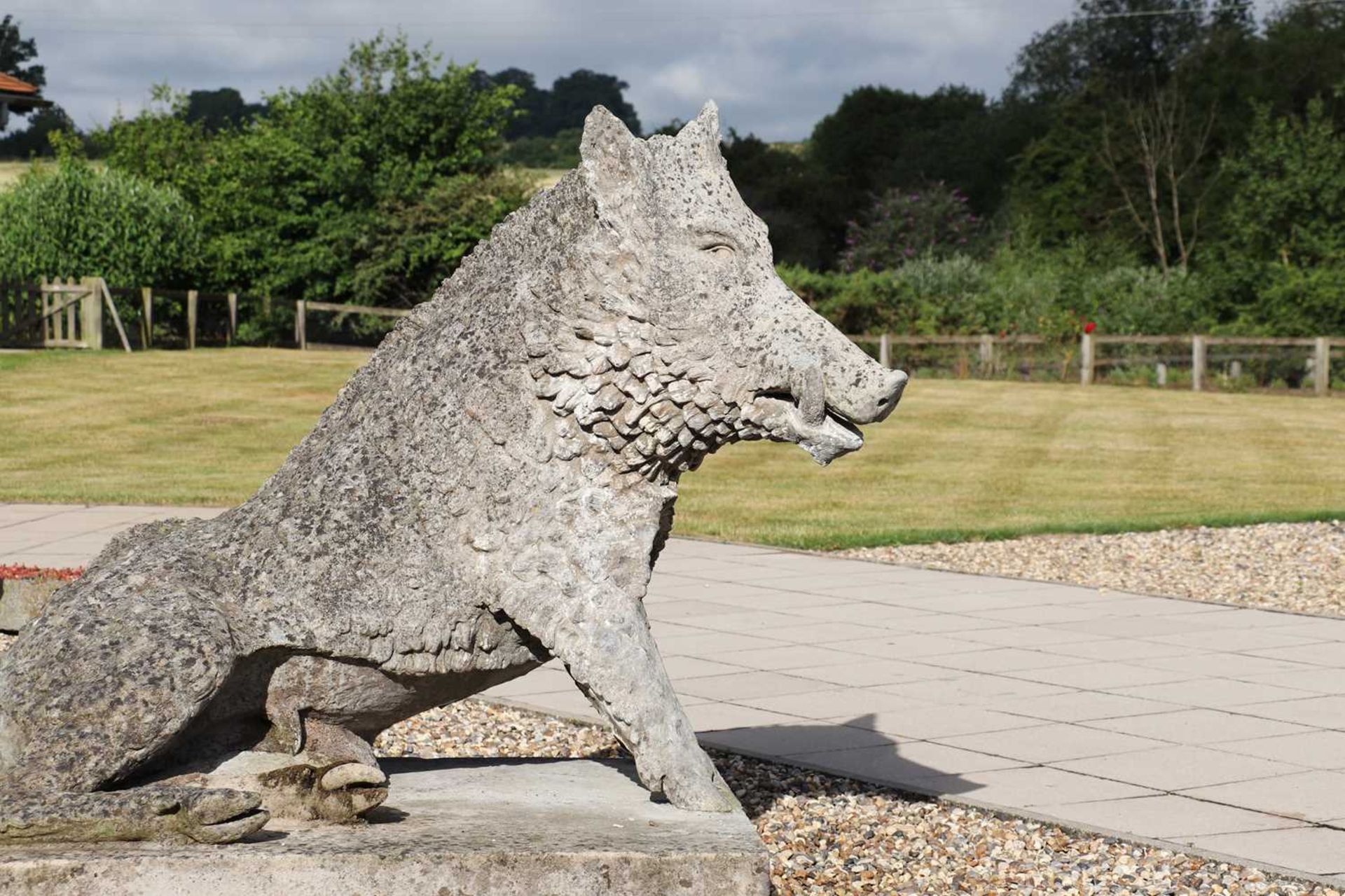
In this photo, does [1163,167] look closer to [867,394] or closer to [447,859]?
[867,394]

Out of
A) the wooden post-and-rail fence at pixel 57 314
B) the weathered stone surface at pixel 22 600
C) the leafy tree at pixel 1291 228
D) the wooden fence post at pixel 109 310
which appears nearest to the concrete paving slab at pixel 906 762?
the weathered stone surface at pixel 22 600

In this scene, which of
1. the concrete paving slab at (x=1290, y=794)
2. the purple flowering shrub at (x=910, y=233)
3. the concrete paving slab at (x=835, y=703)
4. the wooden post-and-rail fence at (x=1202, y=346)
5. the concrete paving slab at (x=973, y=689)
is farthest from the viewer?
the purple flowering shrub at (x=910, y=233)

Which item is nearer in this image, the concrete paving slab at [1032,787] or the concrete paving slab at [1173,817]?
the concrete paving slab at [1173,817]

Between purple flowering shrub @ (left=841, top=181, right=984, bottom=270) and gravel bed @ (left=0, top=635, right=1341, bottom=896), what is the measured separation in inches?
1452

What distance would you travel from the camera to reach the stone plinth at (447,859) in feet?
10.2

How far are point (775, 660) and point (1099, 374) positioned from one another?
926 inches

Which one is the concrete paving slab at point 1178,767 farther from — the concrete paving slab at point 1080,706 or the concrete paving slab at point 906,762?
the concrete paving slab at point 1080,706

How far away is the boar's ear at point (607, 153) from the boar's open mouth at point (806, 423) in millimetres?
592

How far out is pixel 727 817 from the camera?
357 centimetres

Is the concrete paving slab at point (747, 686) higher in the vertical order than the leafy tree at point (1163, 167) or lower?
lower

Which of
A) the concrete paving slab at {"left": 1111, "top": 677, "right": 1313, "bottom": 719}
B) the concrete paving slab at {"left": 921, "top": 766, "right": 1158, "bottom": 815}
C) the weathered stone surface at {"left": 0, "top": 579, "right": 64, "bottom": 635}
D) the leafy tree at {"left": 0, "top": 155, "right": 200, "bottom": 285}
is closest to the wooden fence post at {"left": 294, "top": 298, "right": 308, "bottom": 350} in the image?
the leafy tree at {"left": 0, "top": 155, "right": 200, "bottom": 285}

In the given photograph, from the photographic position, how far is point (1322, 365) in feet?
88.2

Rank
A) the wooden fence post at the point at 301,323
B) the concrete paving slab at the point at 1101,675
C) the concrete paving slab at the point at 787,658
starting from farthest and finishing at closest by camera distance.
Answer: the wooden fence post at the point at 301,323 → the concrete paving slab at the point at 787,658 → the concrete paving slab at the point at 1101,675

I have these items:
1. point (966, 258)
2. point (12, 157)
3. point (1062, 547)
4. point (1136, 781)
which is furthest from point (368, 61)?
point (12, 157)
